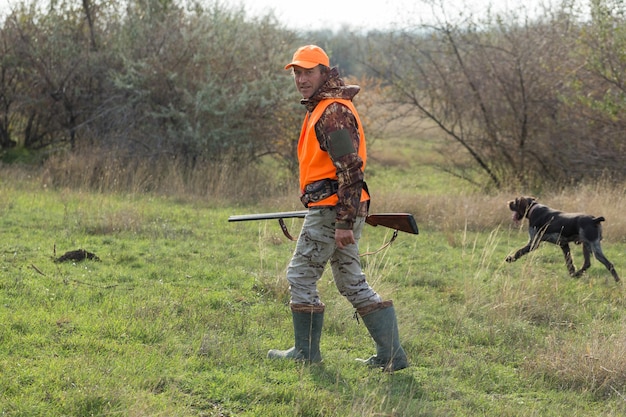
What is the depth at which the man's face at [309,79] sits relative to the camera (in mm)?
4711

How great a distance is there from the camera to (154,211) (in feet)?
36.8

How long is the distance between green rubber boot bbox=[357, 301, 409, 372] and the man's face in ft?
4.66

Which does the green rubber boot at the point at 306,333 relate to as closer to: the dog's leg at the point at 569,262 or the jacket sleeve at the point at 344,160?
the jacket sleeve at the point at 344,160

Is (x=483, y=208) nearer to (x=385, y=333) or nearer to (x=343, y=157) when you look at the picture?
(x=385, y=333)

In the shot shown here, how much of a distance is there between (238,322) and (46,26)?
13684mm

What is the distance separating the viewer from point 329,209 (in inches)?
186

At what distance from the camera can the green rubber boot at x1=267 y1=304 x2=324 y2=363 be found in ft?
16.2

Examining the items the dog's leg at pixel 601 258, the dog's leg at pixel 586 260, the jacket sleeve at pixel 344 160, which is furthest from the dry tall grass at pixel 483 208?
the jacket sleeve at pixel 344 160

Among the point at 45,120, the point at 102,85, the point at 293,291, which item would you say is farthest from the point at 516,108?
the point at 293,291

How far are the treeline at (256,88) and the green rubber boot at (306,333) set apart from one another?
987 cm

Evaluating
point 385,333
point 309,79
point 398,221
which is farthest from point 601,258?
point 309,79

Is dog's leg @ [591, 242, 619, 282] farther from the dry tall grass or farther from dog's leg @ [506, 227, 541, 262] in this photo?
the dry tall grass

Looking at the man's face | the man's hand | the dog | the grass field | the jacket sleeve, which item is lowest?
the grass field

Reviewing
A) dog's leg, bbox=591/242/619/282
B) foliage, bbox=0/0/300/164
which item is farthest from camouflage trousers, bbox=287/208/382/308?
foliage, bbox=0/0/300/164
